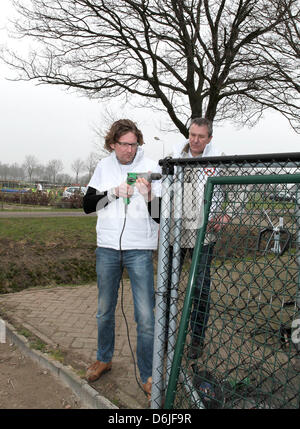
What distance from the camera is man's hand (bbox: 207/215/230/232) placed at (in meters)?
2.13

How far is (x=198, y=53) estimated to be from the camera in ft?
25.8

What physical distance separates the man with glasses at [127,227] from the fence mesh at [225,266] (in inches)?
6.4

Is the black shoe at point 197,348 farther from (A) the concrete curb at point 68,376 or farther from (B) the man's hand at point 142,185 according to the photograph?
(B) the man's hand at point 142,185

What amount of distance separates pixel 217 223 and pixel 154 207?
56cm

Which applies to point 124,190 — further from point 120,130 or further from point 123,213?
point 120,130

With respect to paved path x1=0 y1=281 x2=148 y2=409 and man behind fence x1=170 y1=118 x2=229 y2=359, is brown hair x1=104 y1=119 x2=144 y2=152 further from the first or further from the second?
paved path x1=0 y1=281 x2=148 y2=409

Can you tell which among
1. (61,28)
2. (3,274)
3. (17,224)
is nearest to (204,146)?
(3,274)

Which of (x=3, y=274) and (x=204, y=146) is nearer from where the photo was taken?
(x=204, y=146)

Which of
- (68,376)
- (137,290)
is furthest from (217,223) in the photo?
(68,376)

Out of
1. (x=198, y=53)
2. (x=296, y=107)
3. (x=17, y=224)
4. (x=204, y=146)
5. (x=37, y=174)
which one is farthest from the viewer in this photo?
(x=37, y=174)

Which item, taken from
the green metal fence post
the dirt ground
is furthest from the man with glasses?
the dirt ground

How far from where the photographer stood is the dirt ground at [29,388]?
8.95 feet
